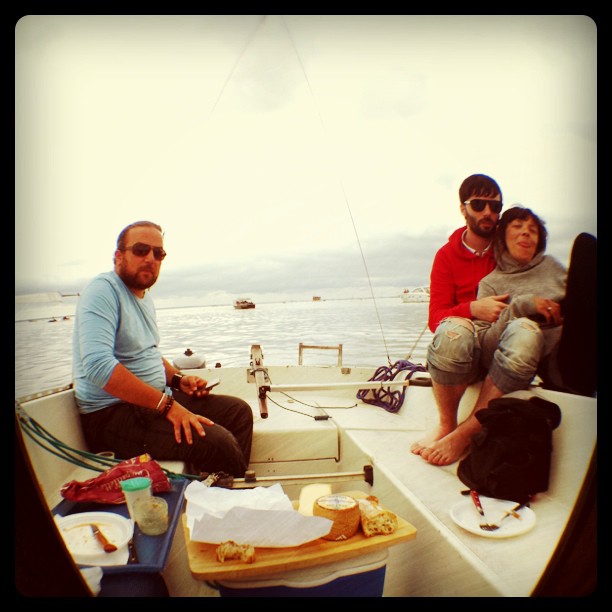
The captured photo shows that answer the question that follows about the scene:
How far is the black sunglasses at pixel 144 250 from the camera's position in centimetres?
153

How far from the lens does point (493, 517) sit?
1.04 meters

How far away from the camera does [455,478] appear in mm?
1270

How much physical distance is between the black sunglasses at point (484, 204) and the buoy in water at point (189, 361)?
2217mm

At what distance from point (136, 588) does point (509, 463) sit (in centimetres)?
101

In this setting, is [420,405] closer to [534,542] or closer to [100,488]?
[534,542]

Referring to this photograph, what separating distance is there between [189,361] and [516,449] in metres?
2.28

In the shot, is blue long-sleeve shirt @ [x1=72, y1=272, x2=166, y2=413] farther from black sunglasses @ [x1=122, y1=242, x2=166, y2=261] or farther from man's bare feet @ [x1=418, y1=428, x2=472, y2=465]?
man's bare feet @ [x1=418, y1=428, x2=472, y2=465]

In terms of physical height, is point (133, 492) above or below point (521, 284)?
below

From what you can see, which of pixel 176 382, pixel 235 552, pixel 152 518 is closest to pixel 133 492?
pixel 152 518

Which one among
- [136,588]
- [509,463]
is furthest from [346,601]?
[509,463]

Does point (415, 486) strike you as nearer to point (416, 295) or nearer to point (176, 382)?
point (416, 295)

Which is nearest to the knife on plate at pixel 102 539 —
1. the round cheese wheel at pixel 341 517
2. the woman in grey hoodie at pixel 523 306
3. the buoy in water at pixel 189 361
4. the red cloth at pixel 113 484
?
the red cloth at pixel 113 484

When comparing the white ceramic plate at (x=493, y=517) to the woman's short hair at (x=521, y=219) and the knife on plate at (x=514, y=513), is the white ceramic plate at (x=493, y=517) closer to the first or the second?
the knife on plate at (x=514, y=513)

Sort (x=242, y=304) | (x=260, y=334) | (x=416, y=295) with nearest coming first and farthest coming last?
(x=416, y=295) → (x=242, y=304) → (x=260, y=334)
